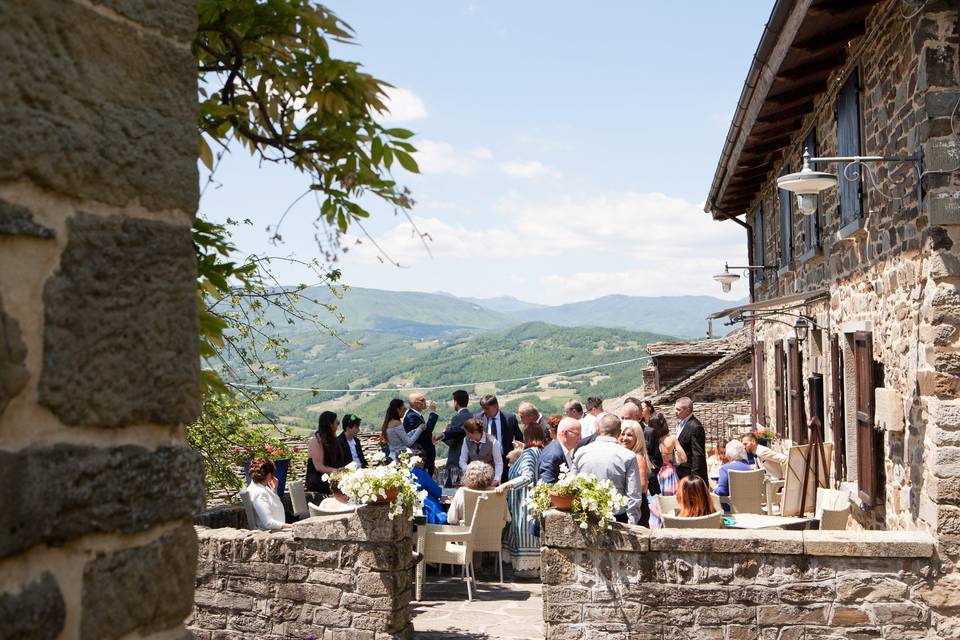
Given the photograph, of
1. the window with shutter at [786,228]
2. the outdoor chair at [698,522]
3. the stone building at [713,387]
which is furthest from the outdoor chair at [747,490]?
the stone building at [713,387]

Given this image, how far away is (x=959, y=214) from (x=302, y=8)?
208 inches

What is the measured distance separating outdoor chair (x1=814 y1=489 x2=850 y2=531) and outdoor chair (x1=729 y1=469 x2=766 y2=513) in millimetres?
1446

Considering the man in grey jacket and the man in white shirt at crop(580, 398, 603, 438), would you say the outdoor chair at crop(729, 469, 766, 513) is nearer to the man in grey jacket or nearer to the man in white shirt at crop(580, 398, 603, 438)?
the man in white shirt at crop(580, 398, 603, 438)

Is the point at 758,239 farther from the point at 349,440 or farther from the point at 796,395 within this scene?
the point at 349,440

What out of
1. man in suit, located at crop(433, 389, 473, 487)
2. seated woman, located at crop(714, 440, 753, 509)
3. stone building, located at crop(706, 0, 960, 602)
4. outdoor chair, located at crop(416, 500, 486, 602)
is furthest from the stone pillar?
seated woman, located at crop(714, 440, 753, 509)

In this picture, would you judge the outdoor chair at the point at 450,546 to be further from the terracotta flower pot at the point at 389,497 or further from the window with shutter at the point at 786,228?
the window with shutter at the point at 786,228

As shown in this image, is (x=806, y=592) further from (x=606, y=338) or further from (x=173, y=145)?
(x=606, y=338)

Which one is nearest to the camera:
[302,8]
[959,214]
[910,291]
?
[302,8]

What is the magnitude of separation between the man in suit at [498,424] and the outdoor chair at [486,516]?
128cm

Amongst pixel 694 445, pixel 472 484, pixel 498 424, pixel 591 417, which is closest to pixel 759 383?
pixel 591 417

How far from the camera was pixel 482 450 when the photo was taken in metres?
10.2

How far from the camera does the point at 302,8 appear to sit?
9.39ft

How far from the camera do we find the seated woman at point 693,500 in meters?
7.83

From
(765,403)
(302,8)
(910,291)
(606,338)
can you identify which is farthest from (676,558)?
(606,338)
